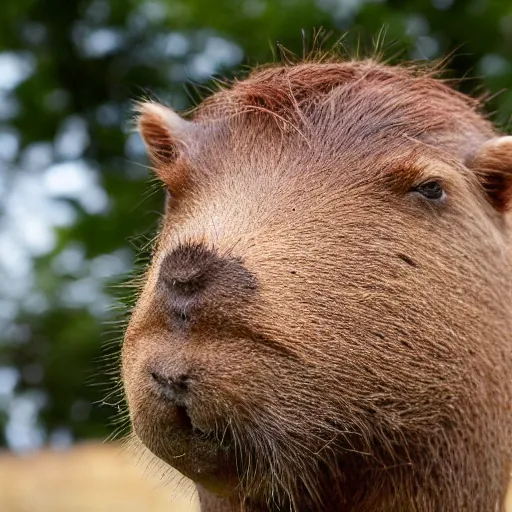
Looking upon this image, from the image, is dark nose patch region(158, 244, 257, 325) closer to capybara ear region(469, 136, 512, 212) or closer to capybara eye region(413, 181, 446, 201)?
capybara eye region(413, 181, 446, 201)

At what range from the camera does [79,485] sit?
1291 centimetres

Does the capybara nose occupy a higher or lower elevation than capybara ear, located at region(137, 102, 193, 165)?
lower

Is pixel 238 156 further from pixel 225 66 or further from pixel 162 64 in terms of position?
pixel 162 64

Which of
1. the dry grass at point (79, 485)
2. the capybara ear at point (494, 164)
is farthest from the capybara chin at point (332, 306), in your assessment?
the dry grass at point (79, 485)

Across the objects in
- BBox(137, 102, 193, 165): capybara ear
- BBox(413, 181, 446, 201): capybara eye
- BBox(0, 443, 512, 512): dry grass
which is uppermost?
BBox(413, 181, 446, 201): capybara eye

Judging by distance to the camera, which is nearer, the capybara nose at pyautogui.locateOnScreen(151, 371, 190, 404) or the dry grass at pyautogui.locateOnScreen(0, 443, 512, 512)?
the capybara nose at pyautogui.locateOnScreen(151, 371, 190, 404)

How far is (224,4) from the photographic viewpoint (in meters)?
14.1

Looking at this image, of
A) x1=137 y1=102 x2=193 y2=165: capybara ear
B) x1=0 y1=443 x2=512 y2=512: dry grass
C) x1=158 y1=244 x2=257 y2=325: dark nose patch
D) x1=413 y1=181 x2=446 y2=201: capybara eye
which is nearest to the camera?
x1=158 y1=244 x2=257 y2=325: dark nose patch

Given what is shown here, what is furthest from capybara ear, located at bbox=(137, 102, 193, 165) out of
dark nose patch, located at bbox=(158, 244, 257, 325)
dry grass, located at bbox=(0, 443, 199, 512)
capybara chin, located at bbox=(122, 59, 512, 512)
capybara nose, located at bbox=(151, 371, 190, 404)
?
dry grass, located at bbox=(0, 443, 199, 512)

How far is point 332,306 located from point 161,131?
1524mm

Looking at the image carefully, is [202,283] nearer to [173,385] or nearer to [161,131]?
[173,385]

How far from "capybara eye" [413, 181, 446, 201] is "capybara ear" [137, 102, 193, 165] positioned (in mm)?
1147

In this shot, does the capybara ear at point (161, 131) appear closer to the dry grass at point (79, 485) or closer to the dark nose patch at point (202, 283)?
the dark nose patch at point (202, 283)

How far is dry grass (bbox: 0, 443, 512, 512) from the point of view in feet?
39.9
